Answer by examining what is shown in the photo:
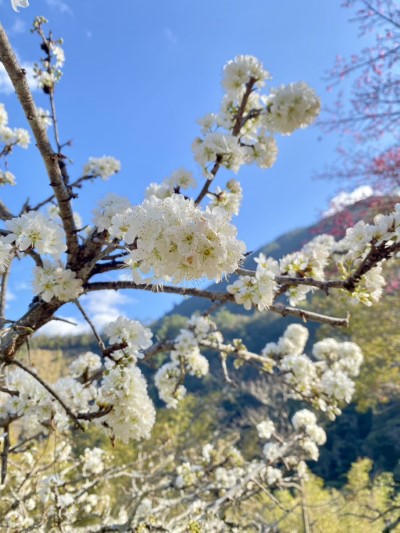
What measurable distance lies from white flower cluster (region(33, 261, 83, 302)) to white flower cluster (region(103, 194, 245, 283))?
3.01 feet

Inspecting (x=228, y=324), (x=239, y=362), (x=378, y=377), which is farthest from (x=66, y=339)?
(x=239, y=362)

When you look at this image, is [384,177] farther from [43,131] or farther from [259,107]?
[43,131]

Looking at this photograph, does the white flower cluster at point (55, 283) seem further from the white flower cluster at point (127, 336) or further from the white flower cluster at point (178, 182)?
the white flower cluster at point (178, 182)

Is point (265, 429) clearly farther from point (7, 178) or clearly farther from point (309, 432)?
point (7, 178)

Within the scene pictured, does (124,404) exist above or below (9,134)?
below

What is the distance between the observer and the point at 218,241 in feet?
3.10

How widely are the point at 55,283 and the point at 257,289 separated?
1.02m

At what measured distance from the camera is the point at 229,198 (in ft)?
8.08

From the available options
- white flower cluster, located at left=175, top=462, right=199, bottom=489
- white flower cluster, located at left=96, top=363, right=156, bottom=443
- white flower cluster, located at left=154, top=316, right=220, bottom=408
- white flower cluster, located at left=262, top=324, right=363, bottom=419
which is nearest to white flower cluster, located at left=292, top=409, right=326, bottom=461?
white flower cluster, located at left=262, top=324, right=363, bottom=419

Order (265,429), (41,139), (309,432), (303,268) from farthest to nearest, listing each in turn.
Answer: (265,429) < (309,432) < (303,268) < (41,139)

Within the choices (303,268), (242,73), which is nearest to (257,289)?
(303,268)

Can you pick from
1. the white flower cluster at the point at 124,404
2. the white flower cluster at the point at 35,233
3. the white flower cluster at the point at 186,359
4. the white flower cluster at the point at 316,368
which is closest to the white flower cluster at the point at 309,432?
the white flower cluster at the point at 316,368

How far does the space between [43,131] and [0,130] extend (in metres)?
3.06

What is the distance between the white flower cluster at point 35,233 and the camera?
4.54ft
